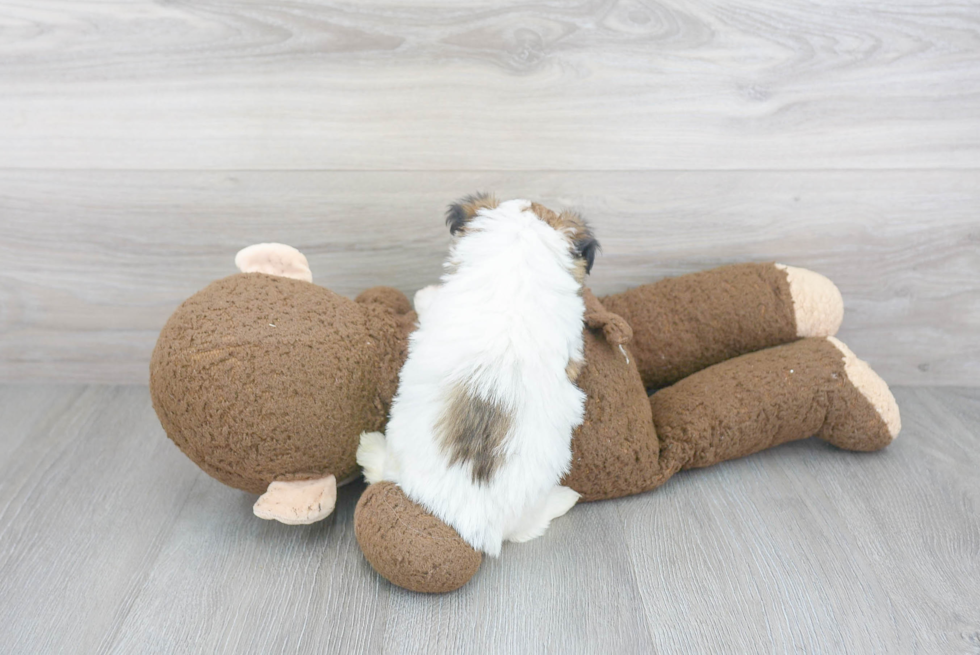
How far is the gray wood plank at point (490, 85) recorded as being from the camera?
957 millimetres

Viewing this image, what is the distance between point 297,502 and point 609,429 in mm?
381

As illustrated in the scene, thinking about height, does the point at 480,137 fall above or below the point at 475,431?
above

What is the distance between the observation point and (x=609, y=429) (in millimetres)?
861

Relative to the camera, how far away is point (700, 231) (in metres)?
1.06

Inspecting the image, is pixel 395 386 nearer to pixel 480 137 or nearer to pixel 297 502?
pixel 297 502

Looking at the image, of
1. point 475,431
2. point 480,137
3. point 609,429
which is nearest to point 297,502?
point 475,431

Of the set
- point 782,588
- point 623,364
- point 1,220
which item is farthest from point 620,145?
point 1,220

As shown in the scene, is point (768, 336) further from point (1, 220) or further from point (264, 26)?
point (1, 220)

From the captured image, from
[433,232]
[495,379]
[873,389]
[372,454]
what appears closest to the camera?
[495,379]

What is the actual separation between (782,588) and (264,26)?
0.96m

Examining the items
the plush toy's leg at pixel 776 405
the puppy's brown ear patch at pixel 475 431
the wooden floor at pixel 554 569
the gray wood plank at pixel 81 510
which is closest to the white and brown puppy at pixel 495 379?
the puppy's brown ear patch at pixel 475 431

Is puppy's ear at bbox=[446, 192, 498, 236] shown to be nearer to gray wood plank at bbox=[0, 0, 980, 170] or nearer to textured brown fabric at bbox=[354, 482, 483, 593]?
gray wood plank at bbox=[0, 0, 980, 170]

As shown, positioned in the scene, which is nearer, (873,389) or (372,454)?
(372,454)

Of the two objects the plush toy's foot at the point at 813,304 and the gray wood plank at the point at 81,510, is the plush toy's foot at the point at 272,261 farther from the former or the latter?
the plush toy's foot at the point at 813,304
